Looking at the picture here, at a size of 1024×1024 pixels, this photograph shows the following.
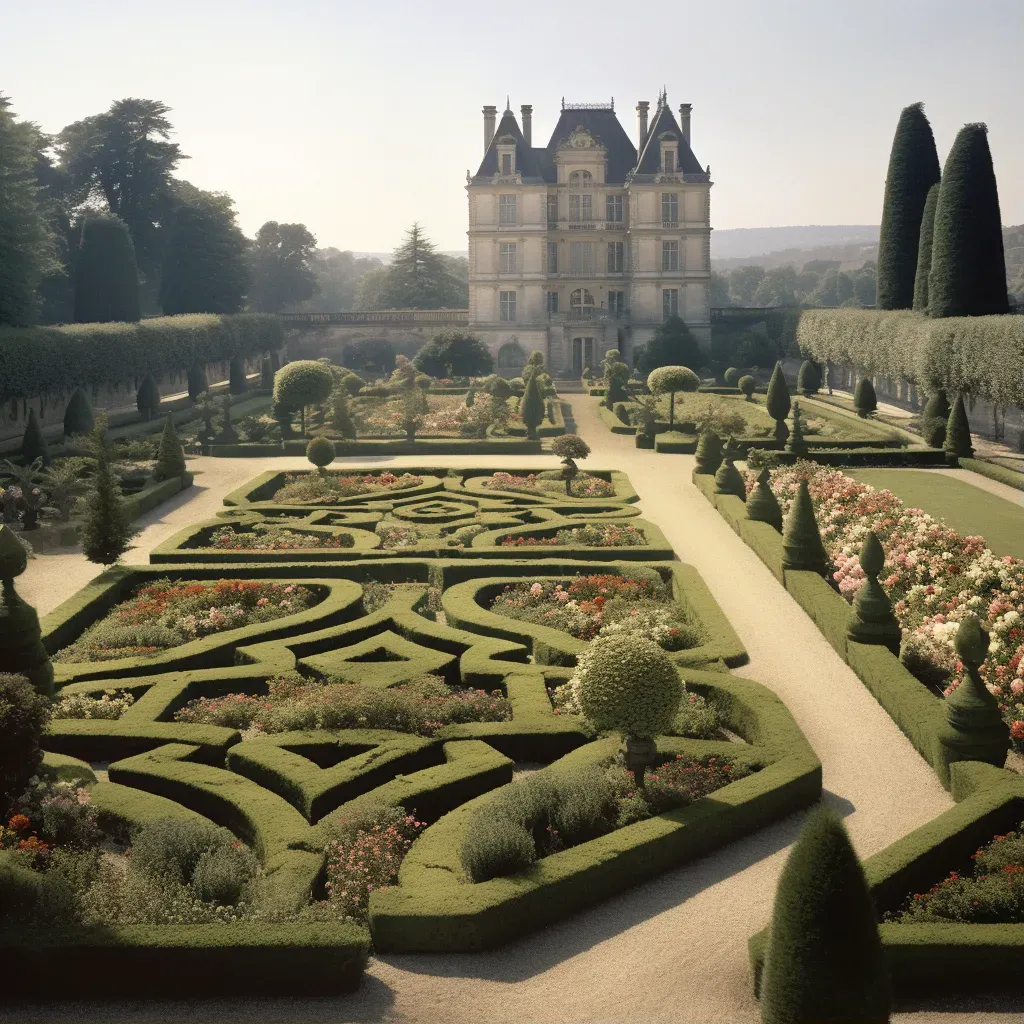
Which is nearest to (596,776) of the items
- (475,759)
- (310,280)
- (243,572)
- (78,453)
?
(475,759)

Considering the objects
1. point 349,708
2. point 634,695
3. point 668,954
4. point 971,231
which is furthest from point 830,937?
point 971,231

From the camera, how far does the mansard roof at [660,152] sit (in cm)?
6825

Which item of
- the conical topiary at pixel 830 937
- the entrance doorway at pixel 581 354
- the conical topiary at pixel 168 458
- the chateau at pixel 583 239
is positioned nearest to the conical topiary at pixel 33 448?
the conical topiary at pixel 168 458

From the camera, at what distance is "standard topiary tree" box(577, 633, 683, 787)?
11336mm

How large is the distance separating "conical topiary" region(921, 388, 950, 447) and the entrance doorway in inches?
1346

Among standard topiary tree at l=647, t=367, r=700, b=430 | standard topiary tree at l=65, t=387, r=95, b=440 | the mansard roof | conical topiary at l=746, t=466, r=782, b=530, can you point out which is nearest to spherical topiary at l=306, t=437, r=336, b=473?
standard topiary tree at l=65, t=387, r=95, b=440

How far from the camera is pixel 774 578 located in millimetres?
20047

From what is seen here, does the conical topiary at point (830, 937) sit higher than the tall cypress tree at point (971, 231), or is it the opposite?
the tall cypress tree at point (971, 231)

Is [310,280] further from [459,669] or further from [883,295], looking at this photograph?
[459,669]

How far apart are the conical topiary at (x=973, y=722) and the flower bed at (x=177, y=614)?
30.3ft

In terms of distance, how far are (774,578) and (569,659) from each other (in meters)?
6.05

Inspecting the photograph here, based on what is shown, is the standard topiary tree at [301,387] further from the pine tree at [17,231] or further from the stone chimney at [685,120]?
the stone chimney at [685,120]

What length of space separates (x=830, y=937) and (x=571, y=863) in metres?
3.37

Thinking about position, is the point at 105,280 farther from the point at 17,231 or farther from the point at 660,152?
the point at 660,152
